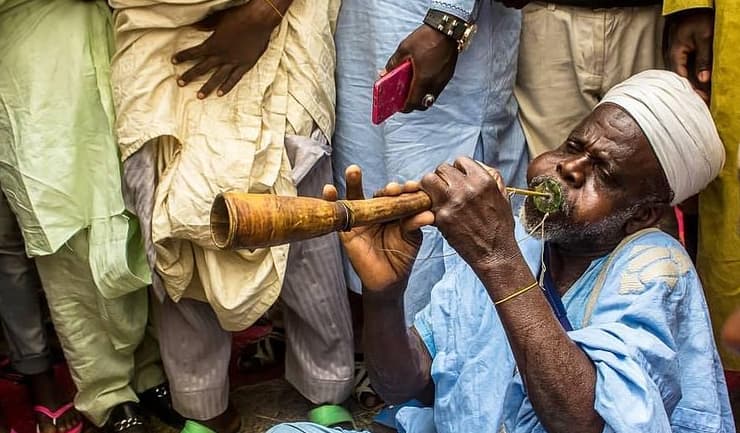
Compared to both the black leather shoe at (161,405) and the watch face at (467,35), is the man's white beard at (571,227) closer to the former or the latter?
the watch face at (467,35)

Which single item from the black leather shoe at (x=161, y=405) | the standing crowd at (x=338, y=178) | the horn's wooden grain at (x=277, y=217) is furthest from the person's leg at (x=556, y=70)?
the black leather shoe at (x=161, y=405)

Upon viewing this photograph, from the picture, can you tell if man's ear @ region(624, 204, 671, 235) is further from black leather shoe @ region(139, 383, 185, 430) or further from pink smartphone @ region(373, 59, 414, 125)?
black leather shoe @ region(139, 383, 185, 430)

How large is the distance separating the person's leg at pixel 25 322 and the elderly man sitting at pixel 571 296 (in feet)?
3.75

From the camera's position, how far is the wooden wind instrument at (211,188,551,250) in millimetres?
1602

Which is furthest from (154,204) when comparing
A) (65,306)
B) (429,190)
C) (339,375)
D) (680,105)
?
(680,105)

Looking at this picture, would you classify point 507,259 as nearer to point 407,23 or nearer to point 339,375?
point 407,23

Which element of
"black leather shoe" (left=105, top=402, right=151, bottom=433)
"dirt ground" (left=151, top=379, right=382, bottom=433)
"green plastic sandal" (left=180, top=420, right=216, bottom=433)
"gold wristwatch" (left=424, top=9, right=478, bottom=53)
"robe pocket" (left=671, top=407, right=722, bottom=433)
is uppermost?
"gold wristwatch" (left=424, top=9, right=478, bottom=53)

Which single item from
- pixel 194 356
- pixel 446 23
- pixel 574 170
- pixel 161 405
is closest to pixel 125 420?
pixel 161 405

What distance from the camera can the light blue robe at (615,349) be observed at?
6.11 ft

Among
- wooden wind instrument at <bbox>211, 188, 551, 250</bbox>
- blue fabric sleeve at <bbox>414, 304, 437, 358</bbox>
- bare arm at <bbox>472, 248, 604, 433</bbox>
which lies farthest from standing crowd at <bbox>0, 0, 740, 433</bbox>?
wooden wind instrument at <bbox>211, 188, 551, 250</bbox>

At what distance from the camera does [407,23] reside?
274cm

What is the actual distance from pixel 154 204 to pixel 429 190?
3.58ft

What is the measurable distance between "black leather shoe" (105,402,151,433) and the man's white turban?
5.83ft

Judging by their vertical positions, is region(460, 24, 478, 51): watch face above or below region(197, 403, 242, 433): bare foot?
above
